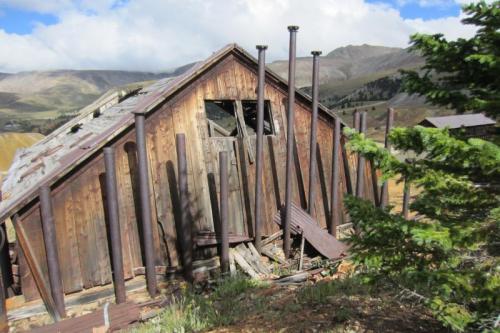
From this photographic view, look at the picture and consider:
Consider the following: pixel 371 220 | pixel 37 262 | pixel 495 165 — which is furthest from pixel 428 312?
pixel 37 262

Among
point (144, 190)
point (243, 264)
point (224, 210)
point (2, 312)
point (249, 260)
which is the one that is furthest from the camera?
point (249, 260)

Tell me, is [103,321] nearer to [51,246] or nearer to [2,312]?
[51,246]

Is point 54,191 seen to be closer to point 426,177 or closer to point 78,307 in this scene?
point 78,307

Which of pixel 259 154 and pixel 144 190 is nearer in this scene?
pixel 144 190

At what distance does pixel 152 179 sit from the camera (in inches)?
323

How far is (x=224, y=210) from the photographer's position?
26.8ft

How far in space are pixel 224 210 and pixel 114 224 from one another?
2179 millimetres

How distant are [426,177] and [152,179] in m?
6.01

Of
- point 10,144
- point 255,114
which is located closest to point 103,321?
point 255,114

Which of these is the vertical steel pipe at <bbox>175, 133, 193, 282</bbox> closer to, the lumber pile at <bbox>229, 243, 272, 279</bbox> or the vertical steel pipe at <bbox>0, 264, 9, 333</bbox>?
the lumber pile at <bbox>229, 243, 272, 279</bbox>

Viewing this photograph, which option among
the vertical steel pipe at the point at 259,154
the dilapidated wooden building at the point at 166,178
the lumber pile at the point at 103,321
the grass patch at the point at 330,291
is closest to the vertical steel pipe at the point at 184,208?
the dilapidated wooden building at the point at 166,178

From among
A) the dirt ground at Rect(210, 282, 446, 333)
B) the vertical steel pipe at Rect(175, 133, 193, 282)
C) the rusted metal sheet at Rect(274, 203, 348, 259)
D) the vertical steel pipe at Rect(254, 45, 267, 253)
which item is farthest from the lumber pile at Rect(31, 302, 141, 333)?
the rusted metal sheet at Rect(274, 203, 348, 259)

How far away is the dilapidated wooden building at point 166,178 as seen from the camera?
718cm

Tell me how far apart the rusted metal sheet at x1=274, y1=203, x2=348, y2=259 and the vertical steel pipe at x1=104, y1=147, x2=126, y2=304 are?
3.91m
